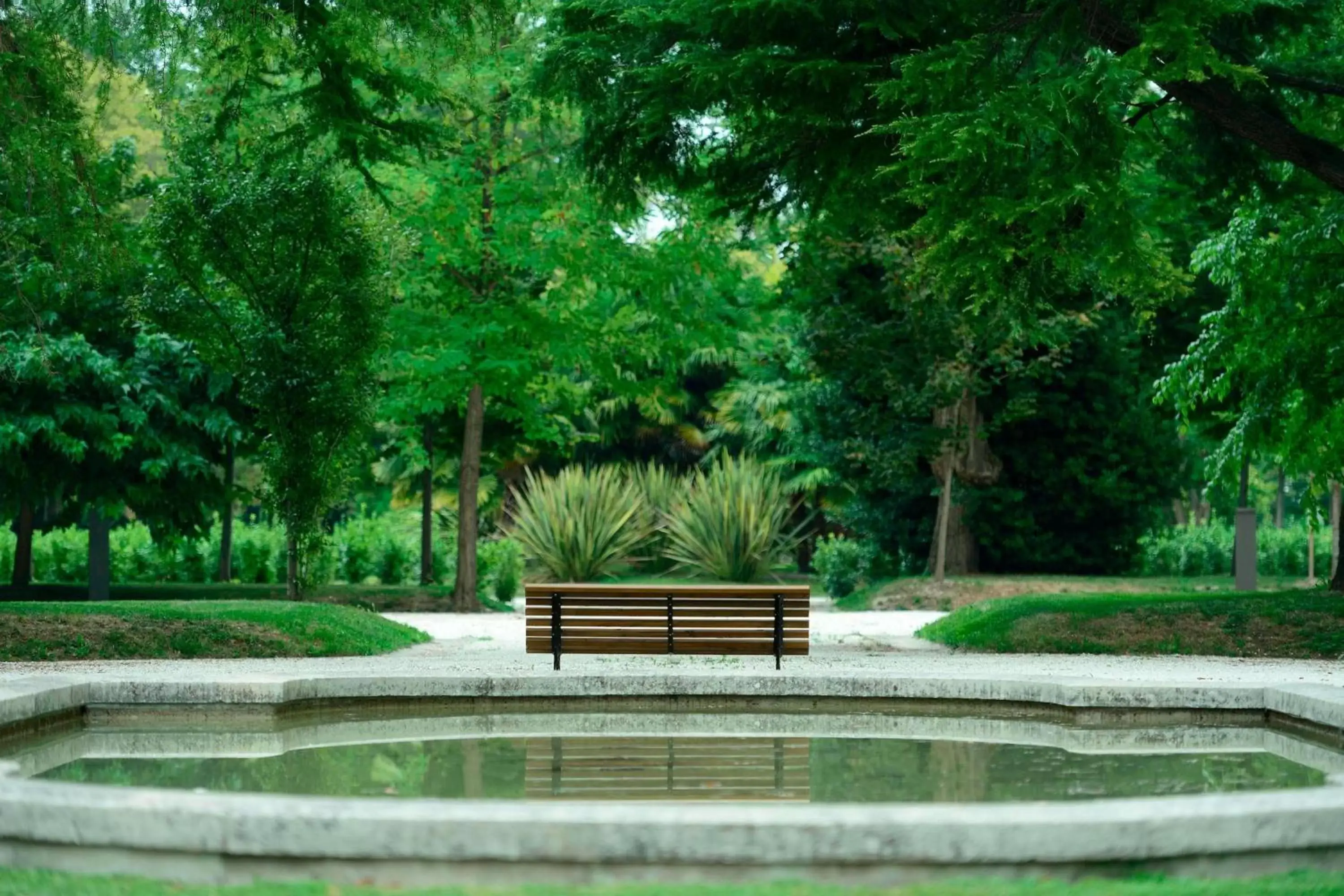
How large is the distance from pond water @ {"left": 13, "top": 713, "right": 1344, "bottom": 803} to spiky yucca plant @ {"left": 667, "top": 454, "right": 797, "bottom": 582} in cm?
1911

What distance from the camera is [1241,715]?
9.69 metres

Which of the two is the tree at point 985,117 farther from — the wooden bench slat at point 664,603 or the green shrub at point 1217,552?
the green shrub at point 1217,552

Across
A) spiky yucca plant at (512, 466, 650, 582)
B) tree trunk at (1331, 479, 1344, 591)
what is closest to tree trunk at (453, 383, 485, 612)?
spiky yucca plant at (512, 466, 650, 582)

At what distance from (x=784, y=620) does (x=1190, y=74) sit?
534 cm

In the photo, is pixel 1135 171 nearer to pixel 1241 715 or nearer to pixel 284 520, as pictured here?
pixel 1241 715

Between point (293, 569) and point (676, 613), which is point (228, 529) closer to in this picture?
point (293, 569)

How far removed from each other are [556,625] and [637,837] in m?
8.08

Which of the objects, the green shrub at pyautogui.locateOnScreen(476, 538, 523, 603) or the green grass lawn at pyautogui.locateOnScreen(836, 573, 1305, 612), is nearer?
the green grass lawn at pyautogui.locateOnScreen(836, 573, 1305, 612)

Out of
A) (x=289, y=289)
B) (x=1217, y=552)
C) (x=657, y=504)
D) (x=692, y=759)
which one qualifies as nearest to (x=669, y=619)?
(x=692, y=759)

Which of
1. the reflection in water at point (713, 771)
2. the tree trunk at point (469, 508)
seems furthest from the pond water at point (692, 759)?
the tree trunk at point (469, 508)

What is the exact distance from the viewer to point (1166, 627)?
52.1 ft

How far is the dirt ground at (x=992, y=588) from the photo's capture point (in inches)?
938

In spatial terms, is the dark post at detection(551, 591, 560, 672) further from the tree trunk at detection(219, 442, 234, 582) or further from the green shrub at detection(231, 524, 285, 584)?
the green shrub at detection(231, 524, 285, 584)

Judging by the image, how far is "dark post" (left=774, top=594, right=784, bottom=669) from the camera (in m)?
12.9
